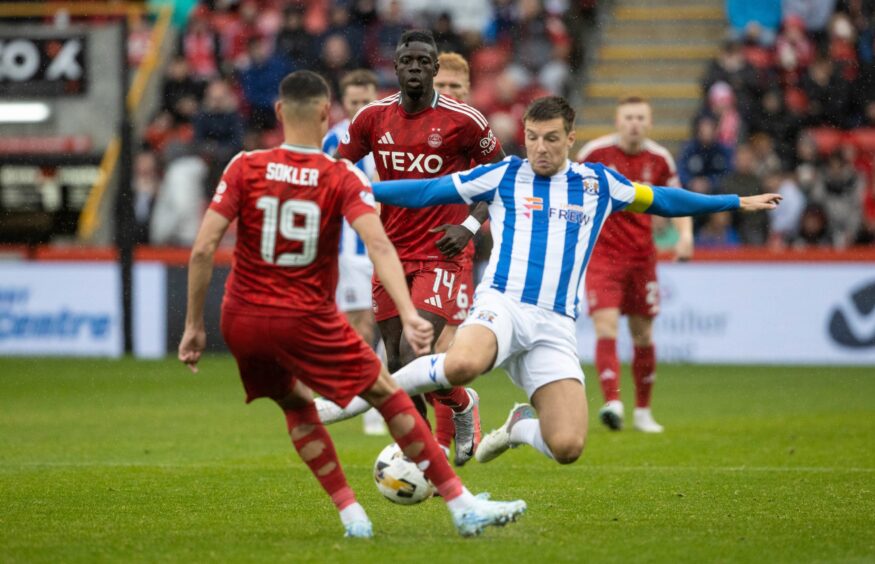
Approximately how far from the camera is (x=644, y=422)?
11.8 m

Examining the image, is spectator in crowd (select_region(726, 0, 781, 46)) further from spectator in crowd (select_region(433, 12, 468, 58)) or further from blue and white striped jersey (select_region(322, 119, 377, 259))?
blue and white striped jersey (select_region(322, 119, 377, 259))

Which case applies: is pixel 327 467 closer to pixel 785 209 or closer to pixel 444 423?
pixel 444 423

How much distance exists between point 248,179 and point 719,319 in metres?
12.4

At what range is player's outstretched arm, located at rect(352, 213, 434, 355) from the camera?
6.08m

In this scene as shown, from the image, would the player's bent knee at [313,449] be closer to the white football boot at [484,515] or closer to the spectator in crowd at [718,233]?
the white football boot at [484,515]

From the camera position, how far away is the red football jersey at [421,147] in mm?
8500

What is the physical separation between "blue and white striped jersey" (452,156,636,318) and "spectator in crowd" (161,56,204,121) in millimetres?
15302

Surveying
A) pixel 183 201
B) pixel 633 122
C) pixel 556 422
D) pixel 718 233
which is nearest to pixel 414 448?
pixel 556 422

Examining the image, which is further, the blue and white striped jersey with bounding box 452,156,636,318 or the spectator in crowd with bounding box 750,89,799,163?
the spectator in crowd with bounding box 750,89,799,163

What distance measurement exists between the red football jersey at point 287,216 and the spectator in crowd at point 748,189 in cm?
1319

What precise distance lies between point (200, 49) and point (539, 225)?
1682 centimetres

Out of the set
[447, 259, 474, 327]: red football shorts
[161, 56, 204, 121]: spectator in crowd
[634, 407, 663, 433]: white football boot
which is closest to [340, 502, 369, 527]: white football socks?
[447, 259, 474, 327]: red football shorts

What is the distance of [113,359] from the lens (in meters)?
18.5

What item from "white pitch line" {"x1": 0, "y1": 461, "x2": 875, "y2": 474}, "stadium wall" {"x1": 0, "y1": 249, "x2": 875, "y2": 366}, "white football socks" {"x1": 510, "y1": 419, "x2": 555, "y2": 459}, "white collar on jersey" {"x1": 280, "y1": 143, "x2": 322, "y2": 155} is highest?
"white collar on jersey" {"x1": 280, "y1": 143, "x2": 322, "y2": 155}
